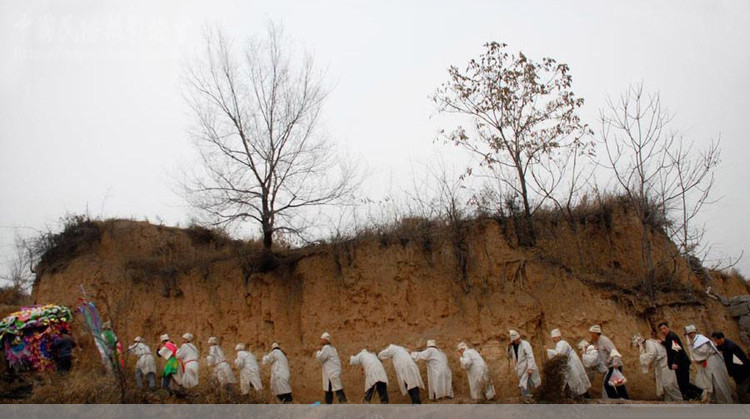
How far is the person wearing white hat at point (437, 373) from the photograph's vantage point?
13297 mm

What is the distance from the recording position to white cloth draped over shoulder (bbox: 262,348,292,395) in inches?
551

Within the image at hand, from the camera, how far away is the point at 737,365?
10.8 meters

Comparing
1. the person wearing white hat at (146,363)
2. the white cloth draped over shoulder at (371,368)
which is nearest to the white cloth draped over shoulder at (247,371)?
the person wearing white hat at (146,363)

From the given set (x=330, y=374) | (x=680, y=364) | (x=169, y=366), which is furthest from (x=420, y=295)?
(x=680, y=364)

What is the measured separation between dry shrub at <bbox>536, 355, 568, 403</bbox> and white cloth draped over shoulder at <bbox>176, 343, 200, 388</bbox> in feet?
24.7

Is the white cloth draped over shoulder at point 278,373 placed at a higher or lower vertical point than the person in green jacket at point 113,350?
lower

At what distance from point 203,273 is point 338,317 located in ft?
14.7

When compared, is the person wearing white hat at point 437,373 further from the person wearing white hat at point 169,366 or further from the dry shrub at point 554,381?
the person wearing white hat at point 169,366

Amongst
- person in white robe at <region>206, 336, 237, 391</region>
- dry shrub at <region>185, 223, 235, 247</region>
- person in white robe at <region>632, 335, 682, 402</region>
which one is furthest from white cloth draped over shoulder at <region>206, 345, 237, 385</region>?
person in white robe at <region>632, 335, 682, 402</region>

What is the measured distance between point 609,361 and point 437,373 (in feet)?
11.3

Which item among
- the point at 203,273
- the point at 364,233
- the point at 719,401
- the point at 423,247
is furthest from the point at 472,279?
Result: the point at 203,273

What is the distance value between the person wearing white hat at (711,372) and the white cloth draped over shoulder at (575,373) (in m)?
2.01

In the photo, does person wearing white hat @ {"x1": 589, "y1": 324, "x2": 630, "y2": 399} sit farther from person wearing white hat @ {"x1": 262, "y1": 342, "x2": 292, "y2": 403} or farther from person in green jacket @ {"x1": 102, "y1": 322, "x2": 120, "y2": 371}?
person in green jacket @ {"x1": 102, "y1": 322, "x2": 120, "y2": 371}

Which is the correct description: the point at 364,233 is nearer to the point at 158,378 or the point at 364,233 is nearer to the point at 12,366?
the point at 158,378
